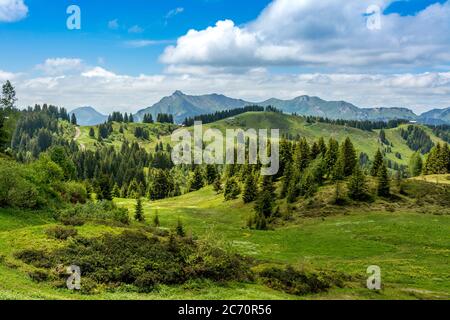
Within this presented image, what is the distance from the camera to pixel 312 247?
72062mm

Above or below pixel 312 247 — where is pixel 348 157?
above

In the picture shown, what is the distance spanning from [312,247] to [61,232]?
1779 inches

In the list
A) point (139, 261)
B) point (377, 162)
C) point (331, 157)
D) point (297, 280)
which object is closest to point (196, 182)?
point (331, 157)

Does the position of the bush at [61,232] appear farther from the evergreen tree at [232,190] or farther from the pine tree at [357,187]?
the evergreen tree at [232,190]

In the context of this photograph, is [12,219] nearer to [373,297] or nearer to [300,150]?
[373,297]

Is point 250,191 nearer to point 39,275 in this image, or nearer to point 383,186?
point 383,186

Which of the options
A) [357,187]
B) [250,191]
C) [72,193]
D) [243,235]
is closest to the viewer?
[243,235]

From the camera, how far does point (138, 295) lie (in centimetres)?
3084

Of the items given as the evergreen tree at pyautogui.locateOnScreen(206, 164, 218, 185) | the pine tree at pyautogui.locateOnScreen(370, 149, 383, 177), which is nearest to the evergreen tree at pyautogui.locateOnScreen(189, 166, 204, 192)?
the evergreen tree at pyautogui.locateOnScreen(206, 164, 218, 185)

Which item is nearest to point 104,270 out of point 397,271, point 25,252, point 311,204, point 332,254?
point 25,252

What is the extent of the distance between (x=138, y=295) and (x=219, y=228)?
62.3m

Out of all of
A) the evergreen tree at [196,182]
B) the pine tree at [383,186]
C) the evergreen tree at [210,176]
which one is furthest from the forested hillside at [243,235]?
the evergreen tree at [196,182]

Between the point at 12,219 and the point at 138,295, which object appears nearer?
the point at 138,295
